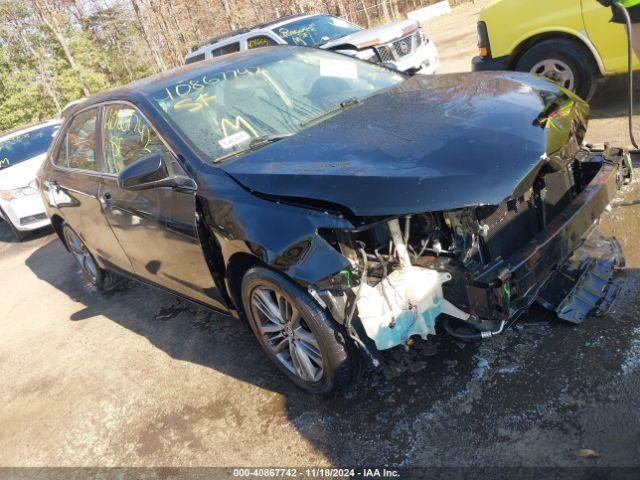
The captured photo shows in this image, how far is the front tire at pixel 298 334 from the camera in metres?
2.52

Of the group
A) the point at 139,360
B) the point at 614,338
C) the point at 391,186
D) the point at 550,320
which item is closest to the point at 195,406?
the point at 139,360

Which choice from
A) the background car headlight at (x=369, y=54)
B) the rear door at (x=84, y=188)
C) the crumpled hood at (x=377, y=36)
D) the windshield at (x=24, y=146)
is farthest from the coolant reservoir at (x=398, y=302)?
the windshield at (x=24, y=146)

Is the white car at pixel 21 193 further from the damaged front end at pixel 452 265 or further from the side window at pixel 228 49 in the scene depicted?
the damaged front end at pixel 452 265

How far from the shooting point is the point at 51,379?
3.94 metres

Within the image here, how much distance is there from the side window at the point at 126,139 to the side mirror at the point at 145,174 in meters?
0.07

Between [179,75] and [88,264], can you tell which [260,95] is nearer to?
[179,75]

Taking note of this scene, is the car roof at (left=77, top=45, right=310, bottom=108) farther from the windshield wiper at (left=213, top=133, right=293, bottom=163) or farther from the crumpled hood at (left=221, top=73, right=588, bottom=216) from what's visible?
the crumpled hood at (left=221, top=73, right=588, bottom=216)

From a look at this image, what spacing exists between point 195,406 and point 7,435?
1.37 metres

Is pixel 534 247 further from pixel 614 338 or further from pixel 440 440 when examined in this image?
pixel 440 440

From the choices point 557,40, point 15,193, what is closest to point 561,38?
point 557,40

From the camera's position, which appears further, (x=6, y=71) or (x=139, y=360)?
(x=6, y=71)

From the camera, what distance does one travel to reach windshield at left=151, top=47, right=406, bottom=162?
3061mm

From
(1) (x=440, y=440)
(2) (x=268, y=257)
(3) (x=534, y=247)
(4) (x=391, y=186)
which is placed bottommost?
(1) (x=440, y=440)

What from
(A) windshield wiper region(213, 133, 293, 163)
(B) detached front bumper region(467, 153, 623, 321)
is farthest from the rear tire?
(A) windshield wiper region(213, 133, 293, 163)
